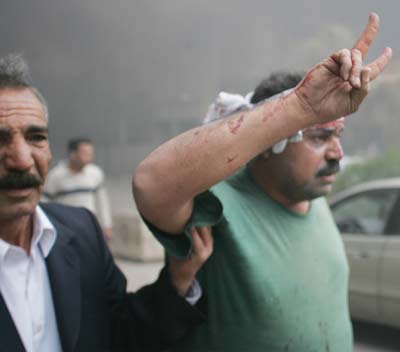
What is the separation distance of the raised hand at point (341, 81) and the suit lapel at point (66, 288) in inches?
31.7

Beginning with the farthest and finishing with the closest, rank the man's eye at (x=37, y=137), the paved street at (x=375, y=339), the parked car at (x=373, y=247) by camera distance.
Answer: the paved street at (x=375, y=339) → the parked car at (x=373, y=247) → the man's eye at (x=37, y=137)

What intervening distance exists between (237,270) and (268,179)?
0.39 m

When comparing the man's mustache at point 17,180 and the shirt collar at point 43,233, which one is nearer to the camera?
the man's mustache at point 17,180

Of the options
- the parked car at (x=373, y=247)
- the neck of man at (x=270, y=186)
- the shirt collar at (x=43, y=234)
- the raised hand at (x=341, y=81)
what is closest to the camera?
the raised hand at (x=341, y=81)

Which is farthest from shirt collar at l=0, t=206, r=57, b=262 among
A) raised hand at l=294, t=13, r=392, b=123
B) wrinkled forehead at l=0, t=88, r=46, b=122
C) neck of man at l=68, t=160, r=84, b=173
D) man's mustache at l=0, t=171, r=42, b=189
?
neck of man at l=68, t=160, r=84, b=173

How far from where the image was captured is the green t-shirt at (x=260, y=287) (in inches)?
64.7

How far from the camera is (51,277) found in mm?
1606

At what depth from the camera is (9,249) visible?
156cm

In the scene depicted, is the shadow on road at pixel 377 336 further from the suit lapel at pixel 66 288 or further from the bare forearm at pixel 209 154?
the bare forearm at pixel 209 154

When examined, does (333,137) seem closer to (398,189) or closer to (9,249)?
(9,249)

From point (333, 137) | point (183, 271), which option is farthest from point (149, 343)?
point (333, 137)

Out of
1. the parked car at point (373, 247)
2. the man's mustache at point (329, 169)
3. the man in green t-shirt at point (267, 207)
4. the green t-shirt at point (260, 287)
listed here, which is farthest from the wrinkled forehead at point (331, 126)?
the parked car at point (373, 247)

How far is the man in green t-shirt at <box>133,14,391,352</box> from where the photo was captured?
1.31 m

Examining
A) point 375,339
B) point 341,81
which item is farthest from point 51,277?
point 375,339
